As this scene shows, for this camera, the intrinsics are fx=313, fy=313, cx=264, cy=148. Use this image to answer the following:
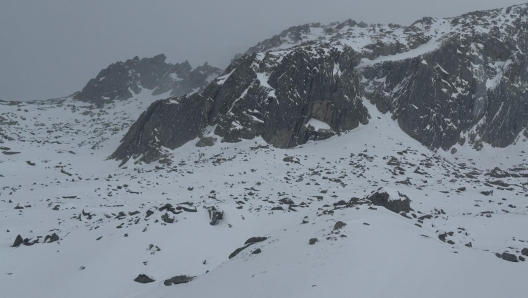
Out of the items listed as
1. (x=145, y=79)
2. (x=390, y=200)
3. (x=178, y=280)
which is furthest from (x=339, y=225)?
(x=145, y=79)

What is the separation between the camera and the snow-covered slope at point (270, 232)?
922 centimetres

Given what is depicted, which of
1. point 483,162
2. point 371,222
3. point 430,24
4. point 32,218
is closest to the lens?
point 371,222

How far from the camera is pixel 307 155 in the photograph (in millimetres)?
47156

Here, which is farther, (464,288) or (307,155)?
(307,155)

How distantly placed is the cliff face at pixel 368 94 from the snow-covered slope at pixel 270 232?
52.3 feet

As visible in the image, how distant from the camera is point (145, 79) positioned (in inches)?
6398

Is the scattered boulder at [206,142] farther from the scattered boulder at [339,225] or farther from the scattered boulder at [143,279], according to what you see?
the scattered boulder at [339,225]

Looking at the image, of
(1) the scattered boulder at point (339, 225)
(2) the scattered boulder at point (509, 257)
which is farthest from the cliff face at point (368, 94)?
(2) the scattered boulder at point (509, 257)

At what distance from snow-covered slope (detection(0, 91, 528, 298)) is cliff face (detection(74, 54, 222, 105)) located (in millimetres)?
112570

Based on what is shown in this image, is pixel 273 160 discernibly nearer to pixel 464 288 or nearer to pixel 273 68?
pixel 273 68

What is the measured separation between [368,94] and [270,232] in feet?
191

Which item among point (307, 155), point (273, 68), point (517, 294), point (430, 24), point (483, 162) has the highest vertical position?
point (430, 24)

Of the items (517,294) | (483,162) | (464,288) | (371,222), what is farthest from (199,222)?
(483,162)

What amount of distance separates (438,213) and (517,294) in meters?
14.0
